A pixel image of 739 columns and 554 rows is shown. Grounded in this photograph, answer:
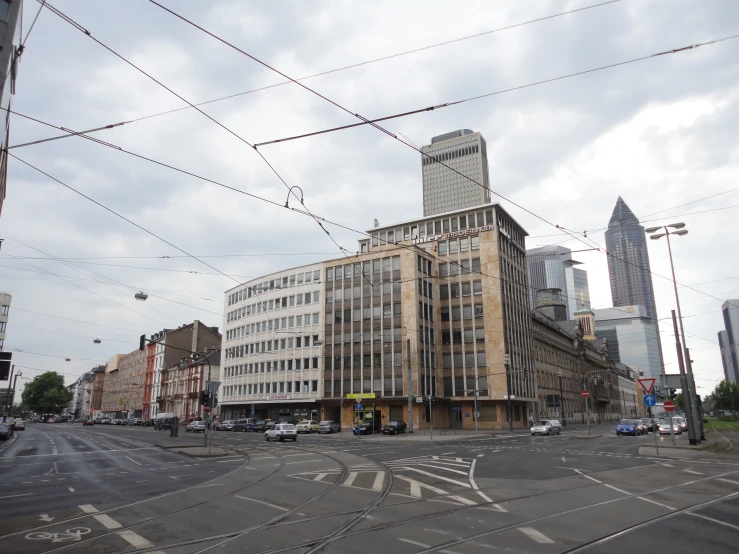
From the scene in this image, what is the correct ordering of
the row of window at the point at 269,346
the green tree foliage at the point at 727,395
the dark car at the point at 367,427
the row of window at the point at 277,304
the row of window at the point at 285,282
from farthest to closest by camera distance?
the green tree foliage at the point at 727,395 < the row of window at the point at 285,282 < the row of window at the point at 277,304 < the row of window at the point at 269,346 < the dark car at the point at 367,427

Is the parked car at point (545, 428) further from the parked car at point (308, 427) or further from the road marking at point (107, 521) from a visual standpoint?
the road marking at point (107, 521)

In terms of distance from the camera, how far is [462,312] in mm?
64688

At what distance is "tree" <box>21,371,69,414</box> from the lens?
138375 mm

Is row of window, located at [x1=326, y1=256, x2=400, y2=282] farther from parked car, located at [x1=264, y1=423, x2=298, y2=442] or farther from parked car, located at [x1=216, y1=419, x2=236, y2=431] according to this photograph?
parked car, located at [x1=264, y1=423, x2=298, y2=442]

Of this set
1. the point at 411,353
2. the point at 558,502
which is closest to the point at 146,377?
the point at 411,353

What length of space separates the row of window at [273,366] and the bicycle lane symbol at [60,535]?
58.1 metres

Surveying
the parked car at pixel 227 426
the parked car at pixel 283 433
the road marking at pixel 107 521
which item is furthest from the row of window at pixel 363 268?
the road marking at pixel 107 521

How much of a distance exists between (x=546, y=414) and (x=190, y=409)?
5975 cm

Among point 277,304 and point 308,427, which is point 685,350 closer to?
point 308,427

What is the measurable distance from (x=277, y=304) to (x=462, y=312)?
2694 centimetres

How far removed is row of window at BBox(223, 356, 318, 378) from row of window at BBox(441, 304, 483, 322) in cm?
1797

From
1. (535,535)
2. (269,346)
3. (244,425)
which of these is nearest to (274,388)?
(269,346)

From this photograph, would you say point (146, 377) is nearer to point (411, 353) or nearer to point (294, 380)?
point (294, 380)

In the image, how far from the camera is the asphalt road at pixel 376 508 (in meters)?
8.17
